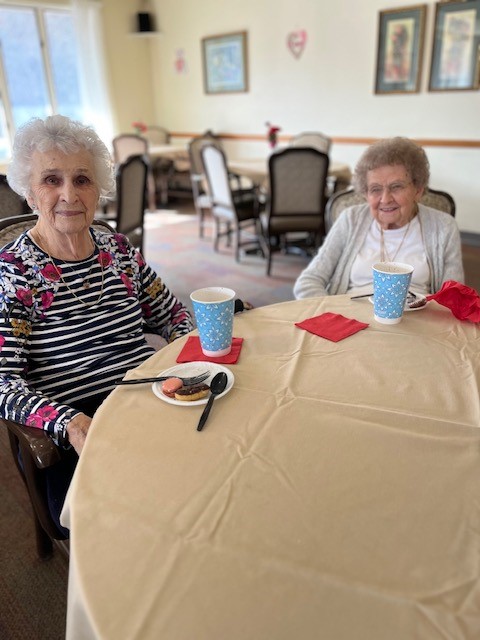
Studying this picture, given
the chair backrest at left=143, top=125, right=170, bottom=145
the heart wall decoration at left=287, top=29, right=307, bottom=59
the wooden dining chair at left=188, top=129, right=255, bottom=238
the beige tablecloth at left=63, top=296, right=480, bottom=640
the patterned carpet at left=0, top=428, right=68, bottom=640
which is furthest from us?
the chair backrest at left=143, top=125, right=170, bottom=145

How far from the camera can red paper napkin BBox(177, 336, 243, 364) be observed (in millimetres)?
1066

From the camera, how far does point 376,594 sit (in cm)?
55

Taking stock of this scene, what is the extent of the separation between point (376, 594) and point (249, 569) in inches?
5.9

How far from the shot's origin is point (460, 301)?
1271mm

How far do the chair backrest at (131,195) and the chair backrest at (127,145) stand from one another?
2925 millimetres

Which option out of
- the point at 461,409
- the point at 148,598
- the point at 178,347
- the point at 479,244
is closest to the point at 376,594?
the point at 148,598

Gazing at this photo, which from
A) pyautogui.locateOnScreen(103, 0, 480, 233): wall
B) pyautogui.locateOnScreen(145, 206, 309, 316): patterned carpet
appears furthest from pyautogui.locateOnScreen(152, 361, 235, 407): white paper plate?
pyautogui.locateOnScreen(103, 0, 480, 233): wall

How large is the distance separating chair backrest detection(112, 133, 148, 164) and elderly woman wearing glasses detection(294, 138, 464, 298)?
522cm

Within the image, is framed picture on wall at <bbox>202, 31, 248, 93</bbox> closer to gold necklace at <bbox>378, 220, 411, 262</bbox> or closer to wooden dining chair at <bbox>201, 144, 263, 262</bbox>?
wooden dining chair at <bbox>201, 144, 263, 262</bbox>

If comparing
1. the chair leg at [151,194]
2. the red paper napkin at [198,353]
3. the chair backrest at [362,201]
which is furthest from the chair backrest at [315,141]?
the red paper napkin at [198,353]

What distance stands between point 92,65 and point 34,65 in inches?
32.8

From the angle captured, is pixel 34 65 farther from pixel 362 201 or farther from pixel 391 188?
pixel 391 188

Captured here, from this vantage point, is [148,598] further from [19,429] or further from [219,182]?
[219,182]

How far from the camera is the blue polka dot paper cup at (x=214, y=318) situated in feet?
3.36
